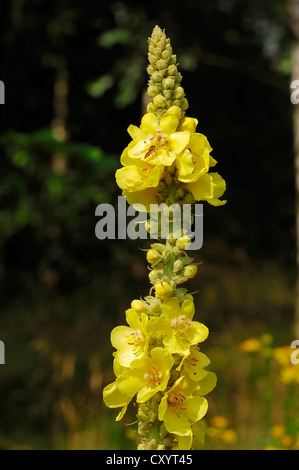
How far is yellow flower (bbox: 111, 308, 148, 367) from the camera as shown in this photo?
142cm

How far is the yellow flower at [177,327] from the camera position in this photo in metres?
1.38

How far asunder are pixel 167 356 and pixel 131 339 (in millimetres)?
144

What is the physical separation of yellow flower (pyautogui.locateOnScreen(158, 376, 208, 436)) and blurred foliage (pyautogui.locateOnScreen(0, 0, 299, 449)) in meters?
2.35

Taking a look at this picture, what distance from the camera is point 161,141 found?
1.43 metres

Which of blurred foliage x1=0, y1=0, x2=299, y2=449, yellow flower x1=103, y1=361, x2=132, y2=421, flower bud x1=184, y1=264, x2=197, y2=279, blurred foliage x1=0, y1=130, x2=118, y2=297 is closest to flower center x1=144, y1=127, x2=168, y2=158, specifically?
flower bud x1=184, y1=264, x2=197, y2=279

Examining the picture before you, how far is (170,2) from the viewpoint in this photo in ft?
30.6

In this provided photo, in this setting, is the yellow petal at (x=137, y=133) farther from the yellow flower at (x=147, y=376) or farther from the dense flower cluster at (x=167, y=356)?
the yellow flower at (x=147, y=376)

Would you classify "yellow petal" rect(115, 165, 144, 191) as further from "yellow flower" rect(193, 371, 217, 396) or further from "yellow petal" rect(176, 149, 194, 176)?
"yellow flower" rect(193, 371, 217, 396)

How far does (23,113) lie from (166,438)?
10090 millimetres

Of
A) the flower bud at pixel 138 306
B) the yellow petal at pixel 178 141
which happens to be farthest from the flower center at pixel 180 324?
the yellow petal at pixel 178 141

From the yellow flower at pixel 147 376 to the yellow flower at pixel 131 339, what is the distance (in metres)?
0.03

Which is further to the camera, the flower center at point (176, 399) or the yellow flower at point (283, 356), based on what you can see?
the yellow flower at point (283, 356)

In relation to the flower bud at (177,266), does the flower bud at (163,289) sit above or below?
below

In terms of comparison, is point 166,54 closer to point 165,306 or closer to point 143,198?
point 143,198
